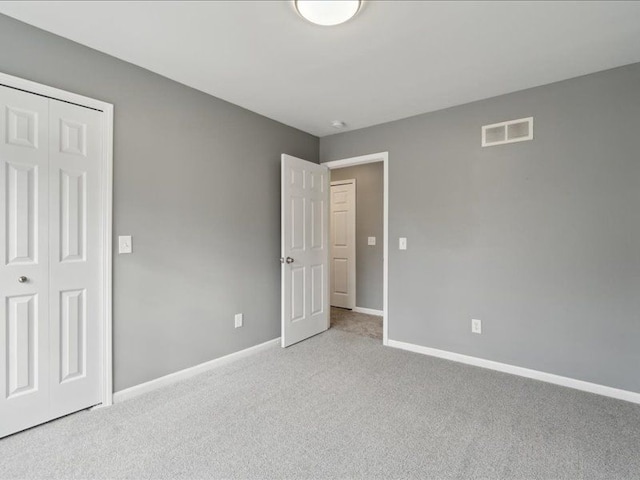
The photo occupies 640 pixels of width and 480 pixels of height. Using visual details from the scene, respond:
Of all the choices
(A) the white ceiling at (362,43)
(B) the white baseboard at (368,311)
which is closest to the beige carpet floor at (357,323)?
(B) the white baseboard at (368,311)

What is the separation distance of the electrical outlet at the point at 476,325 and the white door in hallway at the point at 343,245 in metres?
2.23

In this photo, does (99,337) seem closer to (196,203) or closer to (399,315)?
(196,203)

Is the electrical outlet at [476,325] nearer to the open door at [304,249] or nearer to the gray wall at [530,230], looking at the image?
the gray wall at [530,230]

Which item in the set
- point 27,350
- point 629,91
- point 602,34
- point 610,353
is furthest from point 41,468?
point 629,91

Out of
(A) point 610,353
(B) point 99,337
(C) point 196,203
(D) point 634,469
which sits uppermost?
(C) point 196,203

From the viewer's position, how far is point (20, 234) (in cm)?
186

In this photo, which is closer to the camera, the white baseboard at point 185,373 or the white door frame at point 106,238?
the white door frame at point 106,238

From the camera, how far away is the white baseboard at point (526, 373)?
2336mm

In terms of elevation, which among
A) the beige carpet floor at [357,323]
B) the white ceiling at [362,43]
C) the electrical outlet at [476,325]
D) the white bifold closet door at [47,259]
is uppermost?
the white ceiling at [362,43]

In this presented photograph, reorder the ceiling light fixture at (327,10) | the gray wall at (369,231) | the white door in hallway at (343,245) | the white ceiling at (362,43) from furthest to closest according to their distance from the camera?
the white door in hallway at (343,245)
the gray wall at (369,231)
the white ceiling at (362,43)
the ceiling light fixture at (327,10)

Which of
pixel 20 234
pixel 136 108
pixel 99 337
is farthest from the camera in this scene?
pixel 136 108

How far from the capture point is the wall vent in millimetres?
2682

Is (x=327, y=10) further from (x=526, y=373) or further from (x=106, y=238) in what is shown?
(x=526, y=373)

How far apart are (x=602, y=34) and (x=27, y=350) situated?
4.01 meters
